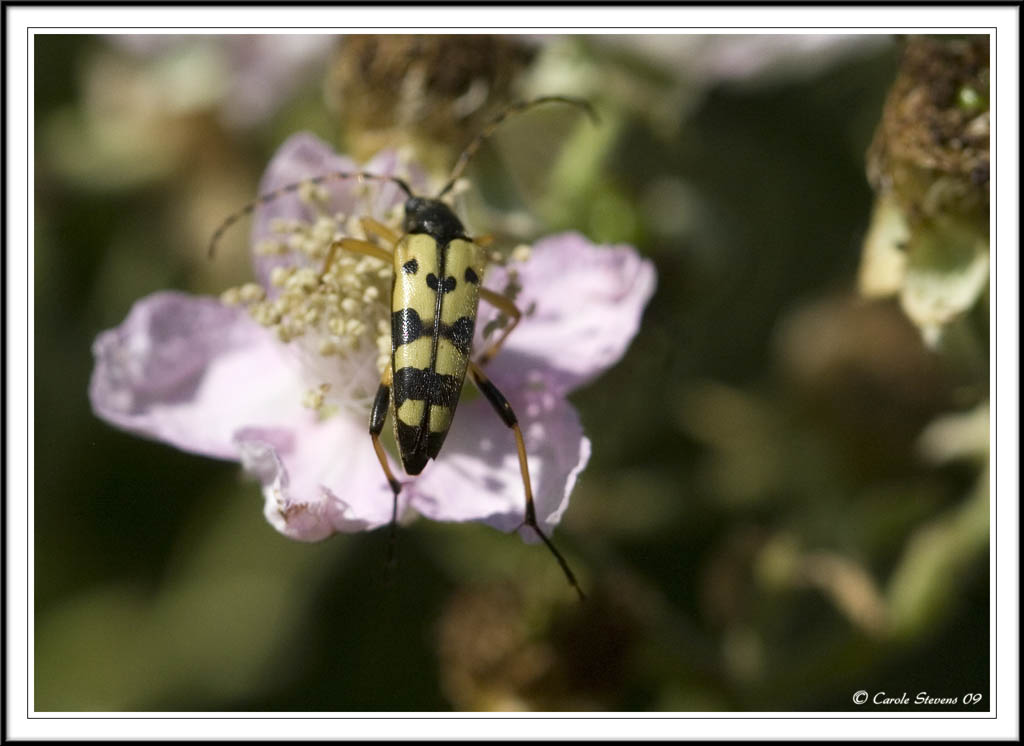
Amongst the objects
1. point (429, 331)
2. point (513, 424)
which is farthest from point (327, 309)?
point (513, 424)

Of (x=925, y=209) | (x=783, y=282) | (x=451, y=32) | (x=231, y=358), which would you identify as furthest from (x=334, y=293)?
(x=783, y=282)

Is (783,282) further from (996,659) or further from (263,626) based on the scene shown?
(263,626)

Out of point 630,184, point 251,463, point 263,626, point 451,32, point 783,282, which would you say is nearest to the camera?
point 251,463

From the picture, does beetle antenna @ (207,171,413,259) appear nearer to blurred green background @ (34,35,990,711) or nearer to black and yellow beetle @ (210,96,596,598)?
black and yellow beetle @ (210,96,596,598)

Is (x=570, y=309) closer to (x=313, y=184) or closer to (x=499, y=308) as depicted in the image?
(x=499, y=308)

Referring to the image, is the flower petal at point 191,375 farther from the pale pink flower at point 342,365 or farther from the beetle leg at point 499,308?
the beetle leg at point 499,308

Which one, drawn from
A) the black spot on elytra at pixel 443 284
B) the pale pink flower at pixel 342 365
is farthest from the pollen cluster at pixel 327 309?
the black spot on elytra at pixel 443 284

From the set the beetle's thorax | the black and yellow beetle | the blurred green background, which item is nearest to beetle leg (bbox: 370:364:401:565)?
the black and yellow beetle
